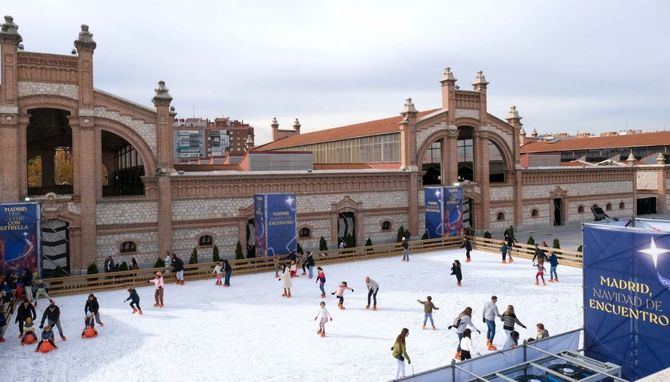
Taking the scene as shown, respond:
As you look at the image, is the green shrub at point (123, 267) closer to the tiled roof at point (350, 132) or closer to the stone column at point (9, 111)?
the stone column at point (9, 111)

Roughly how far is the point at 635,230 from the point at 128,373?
42.7ft

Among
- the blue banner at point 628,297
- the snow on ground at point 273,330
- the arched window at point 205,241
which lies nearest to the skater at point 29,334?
the snow on ground at point 273,330

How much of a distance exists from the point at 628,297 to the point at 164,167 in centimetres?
2308

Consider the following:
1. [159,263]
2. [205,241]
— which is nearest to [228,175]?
[205,241]

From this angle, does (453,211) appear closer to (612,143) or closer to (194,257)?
(194,257)

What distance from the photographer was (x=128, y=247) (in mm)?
27406

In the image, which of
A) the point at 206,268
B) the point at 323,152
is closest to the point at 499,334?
the point at 206,268

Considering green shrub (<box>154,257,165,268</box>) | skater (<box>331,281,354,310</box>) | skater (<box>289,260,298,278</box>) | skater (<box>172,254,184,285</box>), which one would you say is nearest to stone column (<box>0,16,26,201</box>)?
green shrub (<box>154,257,165,268</box>)

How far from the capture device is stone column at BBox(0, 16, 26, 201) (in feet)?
78.8

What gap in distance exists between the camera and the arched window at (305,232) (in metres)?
32.1

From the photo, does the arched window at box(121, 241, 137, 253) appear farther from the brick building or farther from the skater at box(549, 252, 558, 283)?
the skater at box(549, 252, 558, 283)

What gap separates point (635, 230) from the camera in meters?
11.5

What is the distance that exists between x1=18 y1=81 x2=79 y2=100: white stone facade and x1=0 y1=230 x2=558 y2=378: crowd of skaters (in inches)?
342

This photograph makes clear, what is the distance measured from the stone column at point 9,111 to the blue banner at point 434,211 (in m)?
23.9
